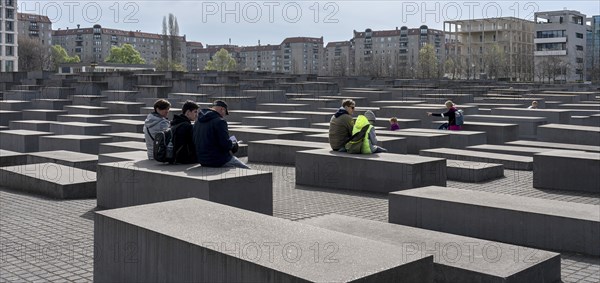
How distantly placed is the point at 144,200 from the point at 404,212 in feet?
12.5

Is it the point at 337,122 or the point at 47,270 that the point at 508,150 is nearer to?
the point at 337,122

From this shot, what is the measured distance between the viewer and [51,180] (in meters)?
12.1

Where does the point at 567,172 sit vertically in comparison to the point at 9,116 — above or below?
below

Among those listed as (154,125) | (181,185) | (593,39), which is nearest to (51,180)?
(154,125)

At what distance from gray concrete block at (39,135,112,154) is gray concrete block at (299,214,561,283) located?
1203 cm

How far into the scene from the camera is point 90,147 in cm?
1833

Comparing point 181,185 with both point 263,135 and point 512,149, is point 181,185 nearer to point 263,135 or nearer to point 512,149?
point 263,135

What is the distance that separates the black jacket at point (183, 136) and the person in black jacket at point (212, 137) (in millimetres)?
158

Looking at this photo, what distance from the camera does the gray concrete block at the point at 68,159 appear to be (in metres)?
14.5

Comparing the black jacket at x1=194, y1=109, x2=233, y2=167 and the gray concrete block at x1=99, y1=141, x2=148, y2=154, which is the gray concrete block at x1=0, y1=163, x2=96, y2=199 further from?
the black jacket at x1=194, y1=109, x2=233, y2=167

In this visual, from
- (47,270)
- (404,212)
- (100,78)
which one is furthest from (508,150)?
(100,78)

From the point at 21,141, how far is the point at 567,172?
1465 centimetres

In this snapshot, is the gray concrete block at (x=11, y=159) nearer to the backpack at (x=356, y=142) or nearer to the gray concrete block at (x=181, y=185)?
the gray concrete block at (x=181, y=185)

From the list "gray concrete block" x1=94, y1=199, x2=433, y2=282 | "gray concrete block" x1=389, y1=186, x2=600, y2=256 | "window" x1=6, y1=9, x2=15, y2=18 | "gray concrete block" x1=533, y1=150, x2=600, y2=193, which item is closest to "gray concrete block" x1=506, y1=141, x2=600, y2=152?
"gray concrete block" x1=533, y1=150, x2=600, y2=193
